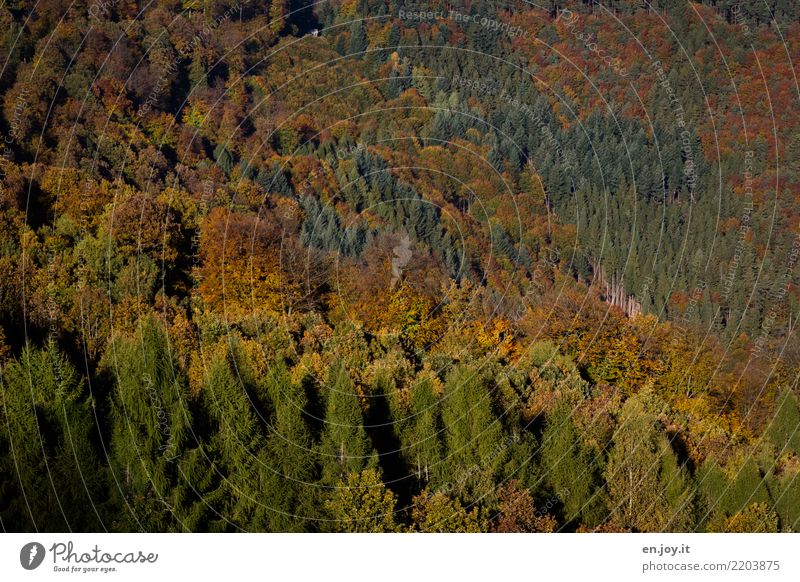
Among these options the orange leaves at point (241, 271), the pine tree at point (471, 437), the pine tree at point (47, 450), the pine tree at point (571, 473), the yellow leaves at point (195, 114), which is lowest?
the pine tree at point (571, 473)

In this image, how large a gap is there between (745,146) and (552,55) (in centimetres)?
1802

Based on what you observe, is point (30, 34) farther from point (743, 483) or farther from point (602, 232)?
point (743, 483)

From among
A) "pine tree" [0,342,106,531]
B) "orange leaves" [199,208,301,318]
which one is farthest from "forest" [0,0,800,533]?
"orange leaves" [199,208,301,318]

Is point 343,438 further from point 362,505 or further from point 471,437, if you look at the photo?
point 471,437

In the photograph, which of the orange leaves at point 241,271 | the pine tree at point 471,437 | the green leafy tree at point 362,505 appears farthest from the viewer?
the orange leaves at point 241,271

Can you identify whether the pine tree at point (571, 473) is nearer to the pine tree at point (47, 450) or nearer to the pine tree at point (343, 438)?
the pine tree at point (343, 438)

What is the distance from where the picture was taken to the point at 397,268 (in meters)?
66.9

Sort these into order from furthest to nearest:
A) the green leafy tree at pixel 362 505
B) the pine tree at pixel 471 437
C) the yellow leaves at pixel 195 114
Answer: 1. the yellow leaves at pixel 195 114
2. the pine tree at pixel 471 437
3. the green leafy tree at pixel 362 505

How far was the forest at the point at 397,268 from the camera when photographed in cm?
3700

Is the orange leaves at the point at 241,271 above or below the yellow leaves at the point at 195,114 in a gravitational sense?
below

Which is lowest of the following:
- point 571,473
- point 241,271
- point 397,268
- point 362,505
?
point 571,473

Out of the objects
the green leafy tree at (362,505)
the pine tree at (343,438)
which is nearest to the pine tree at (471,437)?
the green leafy tree at (362,505)

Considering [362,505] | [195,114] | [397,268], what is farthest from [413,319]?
[195,114]
